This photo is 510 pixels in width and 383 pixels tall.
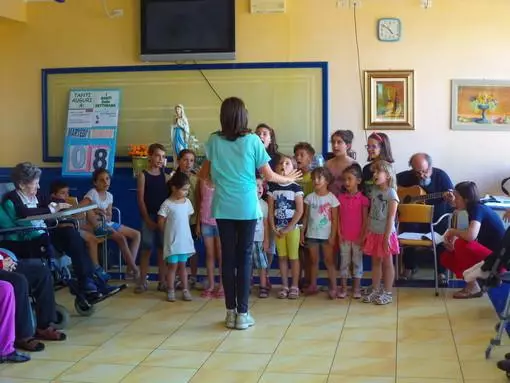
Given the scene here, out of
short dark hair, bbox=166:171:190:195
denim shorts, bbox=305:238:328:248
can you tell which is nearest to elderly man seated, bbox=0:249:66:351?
short dark hair, bbox=166:171:190:195

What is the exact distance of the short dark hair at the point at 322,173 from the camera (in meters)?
5.79

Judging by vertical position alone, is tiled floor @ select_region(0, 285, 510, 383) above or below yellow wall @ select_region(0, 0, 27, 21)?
below

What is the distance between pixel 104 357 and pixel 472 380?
2137 mm

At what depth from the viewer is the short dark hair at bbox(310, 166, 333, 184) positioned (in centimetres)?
579

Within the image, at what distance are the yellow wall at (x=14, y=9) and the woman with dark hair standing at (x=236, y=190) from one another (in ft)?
12.8

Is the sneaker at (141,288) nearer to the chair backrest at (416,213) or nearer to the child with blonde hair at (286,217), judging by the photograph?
the child with blonde hair at (286,217)

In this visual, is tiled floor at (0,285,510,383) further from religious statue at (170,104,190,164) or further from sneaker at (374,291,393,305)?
religious statue at (170,104,190,164)

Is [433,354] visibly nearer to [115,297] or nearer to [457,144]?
[115,297]

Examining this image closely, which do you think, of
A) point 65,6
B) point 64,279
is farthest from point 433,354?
point 65,6

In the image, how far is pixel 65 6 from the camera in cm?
802

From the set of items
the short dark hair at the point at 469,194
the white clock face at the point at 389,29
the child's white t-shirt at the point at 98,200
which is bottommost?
the child's white t-shirt at the point at 98,200

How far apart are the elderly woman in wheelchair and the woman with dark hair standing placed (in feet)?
2.94

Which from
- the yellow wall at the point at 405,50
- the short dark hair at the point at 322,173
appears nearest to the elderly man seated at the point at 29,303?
the short dark hair at the point at 322,173

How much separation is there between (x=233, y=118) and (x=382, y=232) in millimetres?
1628
